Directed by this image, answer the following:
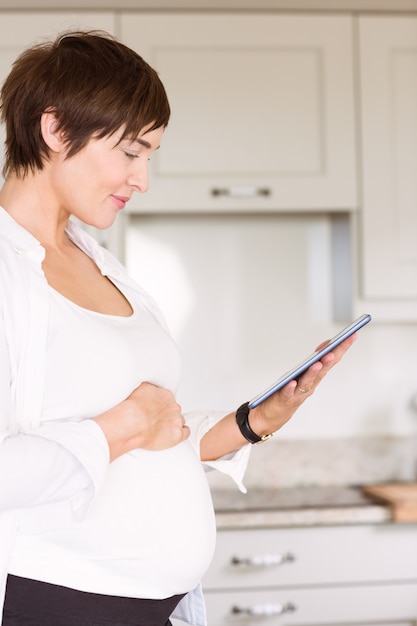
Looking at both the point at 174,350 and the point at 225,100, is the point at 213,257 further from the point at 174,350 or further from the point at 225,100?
the point at 174,350

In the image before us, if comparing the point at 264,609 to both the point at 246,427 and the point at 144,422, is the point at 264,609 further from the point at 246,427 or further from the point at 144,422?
the point at 144,422

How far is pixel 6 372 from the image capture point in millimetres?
1009

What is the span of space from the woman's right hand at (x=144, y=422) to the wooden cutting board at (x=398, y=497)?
1303 mm

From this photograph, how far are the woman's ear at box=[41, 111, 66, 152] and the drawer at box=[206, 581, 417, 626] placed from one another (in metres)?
1.53

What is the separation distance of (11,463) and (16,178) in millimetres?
404

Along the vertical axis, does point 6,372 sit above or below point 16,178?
below

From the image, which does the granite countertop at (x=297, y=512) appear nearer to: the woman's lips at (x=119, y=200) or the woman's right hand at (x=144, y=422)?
the woman's right hand at (x=144, y=422)

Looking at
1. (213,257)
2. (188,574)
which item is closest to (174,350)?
(188,574)

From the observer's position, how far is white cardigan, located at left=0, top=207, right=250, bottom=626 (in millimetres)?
991

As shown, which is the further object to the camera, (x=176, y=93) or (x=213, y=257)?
(x=213, y=257)

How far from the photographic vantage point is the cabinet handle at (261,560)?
92.2 inches

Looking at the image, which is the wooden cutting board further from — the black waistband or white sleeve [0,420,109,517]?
white sleeve [0,420,109,517]

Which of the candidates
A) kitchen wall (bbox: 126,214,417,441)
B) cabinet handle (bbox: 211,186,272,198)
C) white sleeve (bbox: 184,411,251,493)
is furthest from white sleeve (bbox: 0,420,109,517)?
kitchen wall (bbox: 126,214,417,441)

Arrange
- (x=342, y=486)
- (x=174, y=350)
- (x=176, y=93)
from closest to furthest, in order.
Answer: (x=174, y=350) → (x=176, y=93) → (x=342, y=486)
